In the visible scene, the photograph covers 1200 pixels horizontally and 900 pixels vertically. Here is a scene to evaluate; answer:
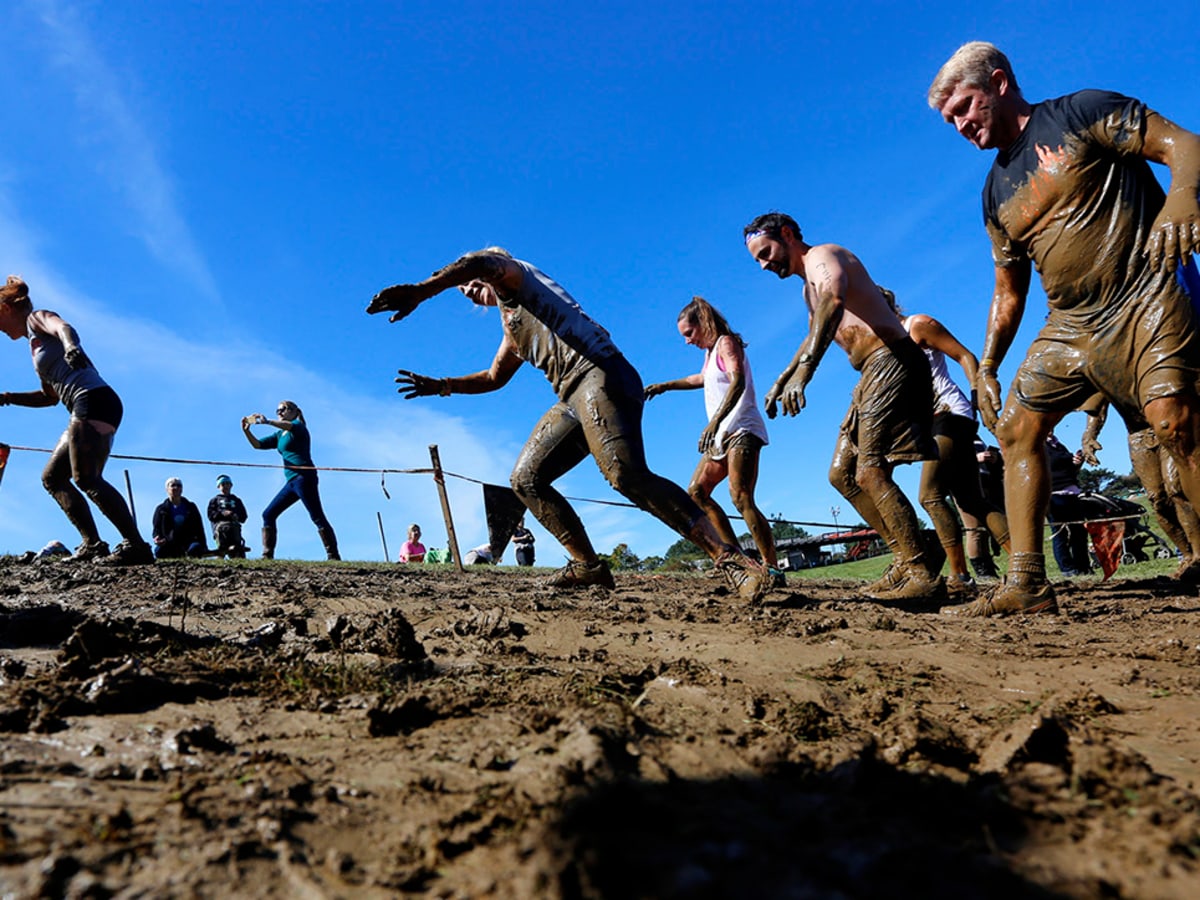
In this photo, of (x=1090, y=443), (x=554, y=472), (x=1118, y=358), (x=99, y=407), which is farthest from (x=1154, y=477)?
(x=99, y=407)

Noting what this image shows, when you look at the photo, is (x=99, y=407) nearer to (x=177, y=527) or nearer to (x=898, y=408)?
(x=177, y=527)

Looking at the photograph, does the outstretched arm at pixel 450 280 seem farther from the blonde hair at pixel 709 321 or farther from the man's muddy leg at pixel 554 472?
the blonde hair at pixel 709 321

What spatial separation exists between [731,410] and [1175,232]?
3.48 metres

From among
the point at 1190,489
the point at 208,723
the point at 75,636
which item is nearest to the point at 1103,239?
the point at 1190,489

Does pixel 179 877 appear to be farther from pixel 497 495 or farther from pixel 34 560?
pixel 497 495

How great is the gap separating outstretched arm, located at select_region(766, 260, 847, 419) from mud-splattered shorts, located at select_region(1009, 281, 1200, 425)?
1020 millimetres

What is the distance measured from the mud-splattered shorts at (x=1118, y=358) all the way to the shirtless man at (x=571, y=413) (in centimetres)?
166

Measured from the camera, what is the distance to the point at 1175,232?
2973mm

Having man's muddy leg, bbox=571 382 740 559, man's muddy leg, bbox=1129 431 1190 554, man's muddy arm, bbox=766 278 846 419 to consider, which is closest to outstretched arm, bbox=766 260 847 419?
man's muddy arm, bbox=766 278 846 419

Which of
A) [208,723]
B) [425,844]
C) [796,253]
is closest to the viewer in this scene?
[425,844]

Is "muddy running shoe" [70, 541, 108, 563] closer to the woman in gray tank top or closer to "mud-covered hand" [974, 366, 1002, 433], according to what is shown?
the woman in gray tank top

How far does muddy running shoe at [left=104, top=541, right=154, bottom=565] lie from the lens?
260 inches

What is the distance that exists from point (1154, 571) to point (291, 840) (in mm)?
8590

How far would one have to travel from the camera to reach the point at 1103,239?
134 inches
